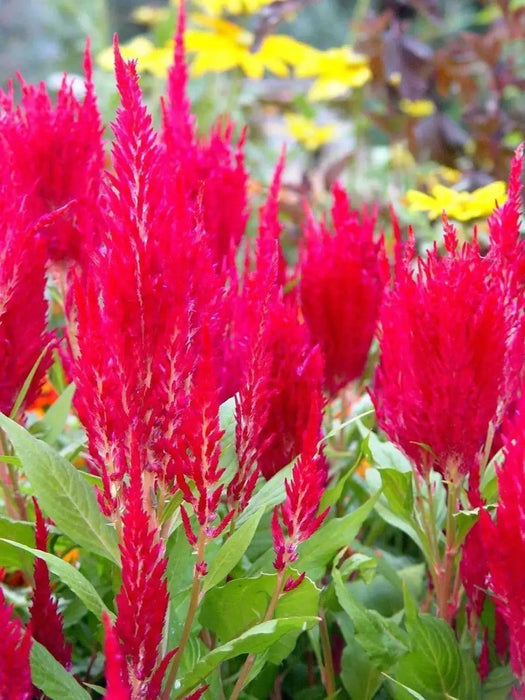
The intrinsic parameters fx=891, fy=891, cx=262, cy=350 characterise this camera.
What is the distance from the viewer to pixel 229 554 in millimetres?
710

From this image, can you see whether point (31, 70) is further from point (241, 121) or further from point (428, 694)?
point (428, 694)

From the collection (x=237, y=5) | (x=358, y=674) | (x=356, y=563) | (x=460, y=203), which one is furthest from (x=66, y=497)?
(x=237, y=5)

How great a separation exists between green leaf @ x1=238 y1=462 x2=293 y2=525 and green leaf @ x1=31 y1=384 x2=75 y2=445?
0.28m

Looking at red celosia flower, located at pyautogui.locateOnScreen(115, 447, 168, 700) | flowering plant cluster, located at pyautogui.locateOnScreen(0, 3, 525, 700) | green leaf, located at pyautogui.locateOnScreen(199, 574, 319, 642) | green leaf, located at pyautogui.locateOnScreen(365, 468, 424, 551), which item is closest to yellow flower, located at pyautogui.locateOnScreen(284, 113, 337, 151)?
flowering plant cluster, located at pyautogui.locateOnScreen(0, 3, 525, 700)

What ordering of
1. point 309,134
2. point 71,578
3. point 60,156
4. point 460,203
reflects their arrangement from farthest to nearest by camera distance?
point 309,134 → point 460,203 → point 60,156 → point 71,578

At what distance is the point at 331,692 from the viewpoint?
0.90 m

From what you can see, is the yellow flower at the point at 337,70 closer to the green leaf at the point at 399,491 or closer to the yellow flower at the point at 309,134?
the yellow flower at the point at 309,134

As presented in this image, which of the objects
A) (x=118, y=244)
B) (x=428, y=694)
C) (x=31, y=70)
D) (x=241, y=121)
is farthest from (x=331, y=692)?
(x=31, y=70)

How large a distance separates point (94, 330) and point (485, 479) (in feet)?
1.51

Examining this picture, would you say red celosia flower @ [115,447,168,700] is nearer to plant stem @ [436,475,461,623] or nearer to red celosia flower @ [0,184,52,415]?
red celosia flower @ [0,184,52,415]

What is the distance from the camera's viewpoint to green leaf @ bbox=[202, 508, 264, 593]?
70cm

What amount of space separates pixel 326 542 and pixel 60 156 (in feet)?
1.52

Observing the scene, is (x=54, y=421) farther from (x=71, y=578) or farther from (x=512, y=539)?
(x=512, y=539)

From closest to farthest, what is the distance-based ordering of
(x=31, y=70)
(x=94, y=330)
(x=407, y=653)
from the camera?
(x=94, y=330) → (x=407, y=653) → (x=31, y=70)
